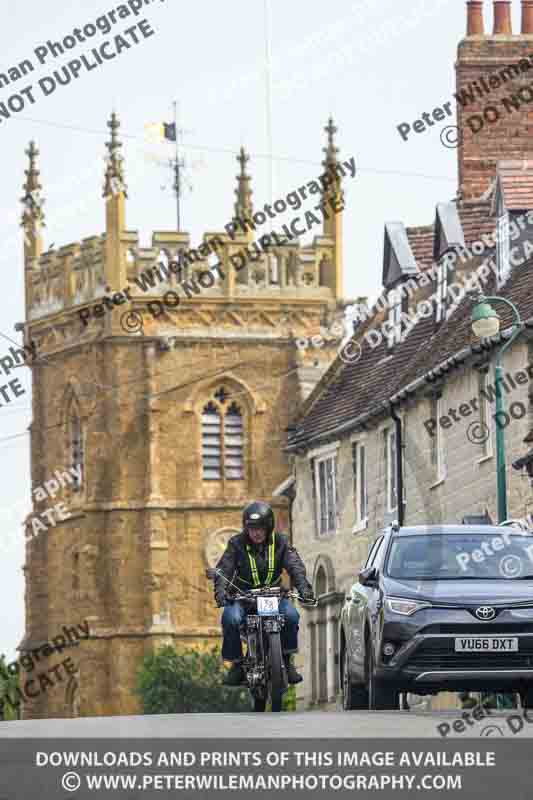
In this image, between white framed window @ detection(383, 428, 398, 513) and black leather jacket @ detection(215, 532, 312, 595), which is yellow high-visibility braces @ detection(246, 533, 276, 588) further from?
white framed window @ detection(383, 428, 398, 513)

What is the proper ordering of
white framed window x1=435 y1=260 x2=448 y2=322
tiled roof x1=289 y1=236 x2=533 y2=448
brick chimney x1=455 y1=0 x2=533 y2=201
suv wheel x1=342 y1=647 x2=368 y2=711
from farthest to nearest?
brick chimney x1=455 y1=0 x2=533 y2=201 < white framed window x1=435 y1=260 x2=448 y2=322 < tiled roof x1=289 y1=236 x2=533 y2=448 < suv wheel x1=342 y1=647 x2=368 y2=711

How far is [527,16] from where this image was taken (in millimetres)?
49938

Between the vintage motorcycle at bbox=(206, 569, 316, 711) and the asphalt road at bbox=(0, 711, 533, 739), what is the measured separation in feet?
1.11

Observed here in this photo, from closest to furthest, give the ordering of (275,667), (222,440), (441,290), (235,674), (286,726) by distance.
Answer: (286,726) → (275,667) → (235,674) → (441,290) → (222,440)

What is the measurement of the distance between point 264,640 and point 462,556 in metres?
1.86

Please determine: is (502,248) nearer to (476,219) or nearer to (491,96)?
(476,219)

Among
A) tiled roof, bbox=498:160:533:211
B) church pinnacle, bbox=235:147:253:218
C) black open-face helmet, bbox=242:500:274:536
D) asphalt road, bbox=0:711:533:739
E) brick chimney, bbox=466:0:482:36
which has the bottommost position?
asphalt road, bbox=0:711:533:739

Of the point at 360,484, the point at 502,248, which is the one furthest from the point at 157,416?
the point at 502,248

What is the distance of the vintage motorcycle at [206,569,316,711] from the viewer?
2008 cm

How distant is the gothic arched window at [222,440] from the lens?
86.6 m

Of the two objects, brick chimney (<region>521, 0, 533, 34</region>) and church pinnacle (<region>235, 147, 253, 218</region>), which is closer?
brick chimney (<region>521, 0, 533, 34</region>)

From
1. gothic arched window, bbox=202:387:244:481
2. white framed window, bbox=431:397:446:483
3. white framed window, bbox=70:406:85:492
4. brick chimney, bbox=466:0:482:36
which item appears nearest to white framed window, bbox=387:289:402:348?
brick chimney, bbox=466:0:482:36

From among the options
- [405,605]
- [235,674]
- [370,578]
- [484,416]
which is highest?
[484,416]

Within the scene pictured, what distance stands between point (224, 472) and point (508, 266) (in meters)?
43.0
